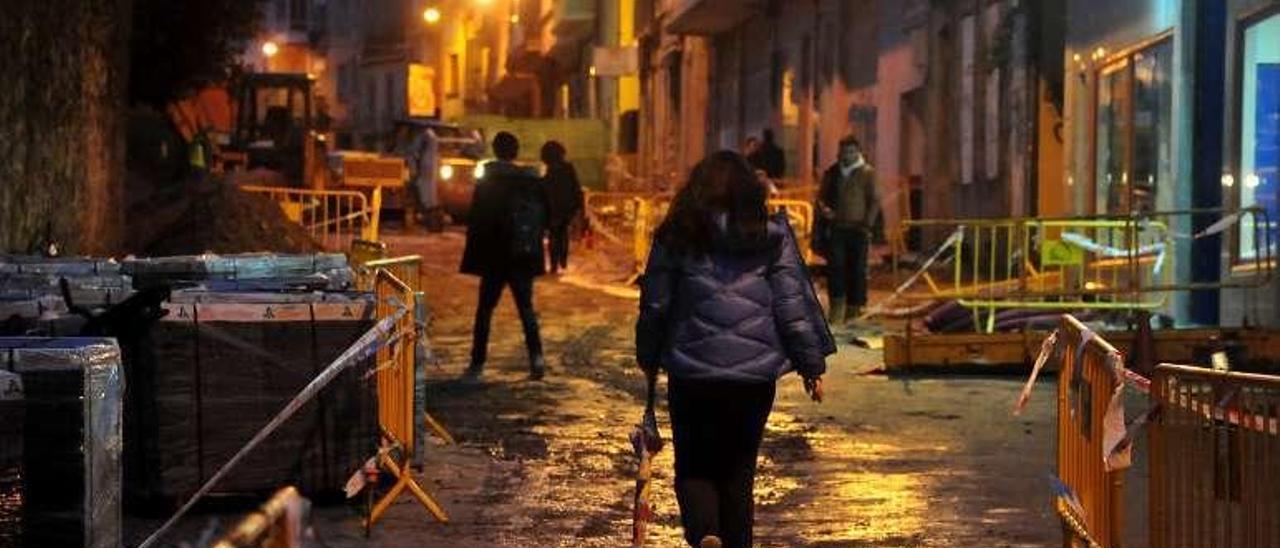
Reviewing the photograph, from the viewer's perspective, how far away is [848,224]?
16.7m

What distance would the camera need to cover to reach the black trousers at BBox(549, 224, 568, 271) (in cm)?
2272

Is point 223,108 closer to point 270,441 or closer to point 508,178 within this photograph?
point 508,178

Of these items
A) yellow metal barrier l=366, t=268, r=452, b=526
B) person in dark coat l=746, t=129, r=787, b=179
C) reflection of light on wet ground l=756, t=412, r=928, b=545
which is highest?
person in dark coat l=746, t=129, r=787, b=179

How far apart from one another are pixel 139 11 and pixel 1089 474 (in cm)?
2149

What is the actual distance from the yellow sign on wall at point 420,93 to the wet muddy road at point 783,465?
57627mm

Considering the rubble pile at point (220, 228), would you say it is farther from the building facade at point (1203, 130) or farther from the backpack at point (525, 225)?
the building facade at point (1203, 130)

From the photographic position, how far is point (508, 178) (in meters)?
12.6

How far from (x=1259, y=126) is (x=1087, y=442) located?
8.37m

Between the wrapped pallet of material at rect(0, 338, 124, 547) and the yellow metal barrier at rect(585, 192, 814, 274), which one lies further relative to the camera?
the yellow metal barrier at rect(585, 192, 814, 274)

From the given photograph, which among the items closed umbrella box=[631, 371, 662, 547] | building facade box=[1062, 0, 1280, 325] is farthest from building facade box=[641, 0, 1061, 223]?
closed umbrella box=[631, 371, 662, 547]

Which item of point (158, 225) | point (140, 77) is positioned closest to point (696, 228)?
point (158, 225)

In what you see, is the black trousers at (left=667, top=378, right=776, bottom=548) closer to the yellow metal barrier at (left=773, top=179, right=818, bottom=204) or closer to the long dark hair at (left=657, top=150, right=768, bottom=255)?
the long dark hair at (left=657, top=150, right=768, bottom=255)

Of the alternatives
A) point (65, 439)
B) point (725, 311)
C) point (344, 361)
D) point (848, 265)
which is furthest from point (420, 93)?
point (65, 439)

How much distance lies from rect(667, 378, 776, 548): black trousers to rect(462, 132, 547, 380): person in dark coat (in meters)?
6.23
